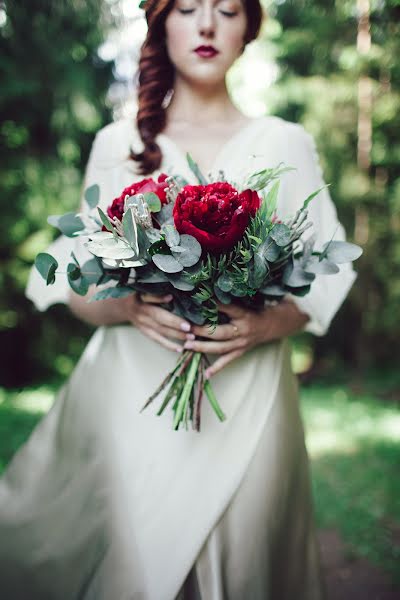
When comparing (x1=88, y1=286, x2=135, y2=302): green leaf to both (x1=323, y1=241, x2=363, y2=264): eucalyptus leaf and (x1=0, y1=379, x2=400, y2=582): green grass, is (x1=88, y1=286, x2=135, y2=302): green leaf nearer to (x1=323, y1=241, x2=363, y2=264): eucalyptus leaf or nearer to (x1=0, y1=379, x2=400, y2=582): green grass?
(x1=323, y1=241, x2=363, y2=264): eucalyptus leaf

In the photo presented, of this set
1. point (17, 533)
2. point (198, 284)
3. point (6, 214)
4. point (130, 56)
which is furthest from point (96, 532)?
point (130, 56)

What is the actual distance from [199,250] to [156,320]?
1.27ft

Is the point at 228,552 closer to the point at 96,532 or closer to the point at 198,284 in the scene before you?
the point at 96,532

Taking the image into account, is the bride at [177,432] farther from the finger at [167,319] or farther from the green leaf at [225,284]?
the green leaf at [225,284]

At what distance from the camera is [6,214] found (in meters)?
7.08

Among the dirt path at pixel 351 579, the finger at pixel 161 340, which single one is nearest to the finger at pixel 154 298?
the finger at pixel 161 340

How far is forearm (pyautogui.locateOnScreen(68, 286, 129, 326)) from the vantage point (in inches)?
69.2

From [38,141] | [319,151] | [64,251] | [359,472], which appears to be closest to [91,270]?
[64,251]

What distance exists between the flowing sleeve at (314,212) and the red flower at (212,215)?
53 centimetres

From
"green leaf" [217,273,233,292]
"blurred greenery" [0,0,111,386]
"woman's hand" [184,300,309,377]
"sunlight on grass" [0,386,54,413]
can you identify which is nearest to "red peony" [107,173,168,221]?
"green leaf" [217,273,233,292]

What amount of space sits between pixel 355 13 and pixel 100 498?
26.1ft

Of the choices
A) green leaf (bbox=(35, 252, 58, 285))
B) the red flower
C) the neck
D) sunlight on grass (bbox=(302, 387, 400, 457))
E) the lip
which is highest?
the lip

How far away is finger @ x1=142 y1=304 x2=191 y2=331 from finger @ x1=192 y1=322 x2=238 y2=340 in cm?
3

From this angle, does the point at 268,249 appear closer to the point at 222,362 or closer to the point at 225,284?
the point at 225,284
